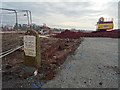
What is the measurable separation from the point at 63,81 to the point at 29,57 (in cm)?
201

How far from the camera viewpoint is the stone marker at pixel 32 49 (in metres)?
6.64

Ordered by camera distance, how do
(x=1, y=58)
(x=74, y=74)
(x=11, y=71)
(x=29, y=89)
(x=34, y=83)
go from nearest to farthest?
(x=29, y=89) → (x=34, y=83) → (x=74, y=74) → (x=11, y=71) → (x=1, y=58)

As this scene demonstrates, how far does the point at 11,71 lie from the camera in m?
6.49

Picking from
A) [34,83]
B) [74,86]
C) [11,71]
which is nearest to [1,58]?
[11,71]

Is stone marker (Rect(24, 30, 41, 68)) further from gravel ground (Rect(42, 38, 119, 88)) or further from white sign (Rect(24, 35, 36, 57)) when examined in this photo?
gravel ground (Rect(42, 38, 119, 88))

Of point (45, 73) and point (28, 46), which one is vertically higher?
point (28, 46)

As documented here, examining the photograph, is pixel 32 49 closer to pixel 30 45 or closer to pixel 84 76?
pixel 30 45

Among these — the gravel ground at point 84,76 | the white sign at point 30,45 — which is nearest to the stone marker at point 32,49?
the white sign at point 30,45

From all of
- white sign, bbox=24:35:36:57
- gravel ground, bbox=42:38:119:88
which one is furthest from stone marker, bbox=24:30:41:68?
gravel ground, bbox=42:38:119:88

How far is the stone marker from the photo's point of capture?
664cm

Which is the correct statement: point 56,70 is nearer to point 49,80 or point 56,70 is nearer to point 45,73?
point 45,73

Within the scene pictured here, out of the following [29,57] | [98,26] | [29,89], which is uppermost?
[98,26]

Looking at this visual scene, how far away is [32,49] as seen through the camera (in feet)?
21.9

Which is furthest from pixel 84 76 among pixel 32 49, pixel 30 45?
pixel 30 45
